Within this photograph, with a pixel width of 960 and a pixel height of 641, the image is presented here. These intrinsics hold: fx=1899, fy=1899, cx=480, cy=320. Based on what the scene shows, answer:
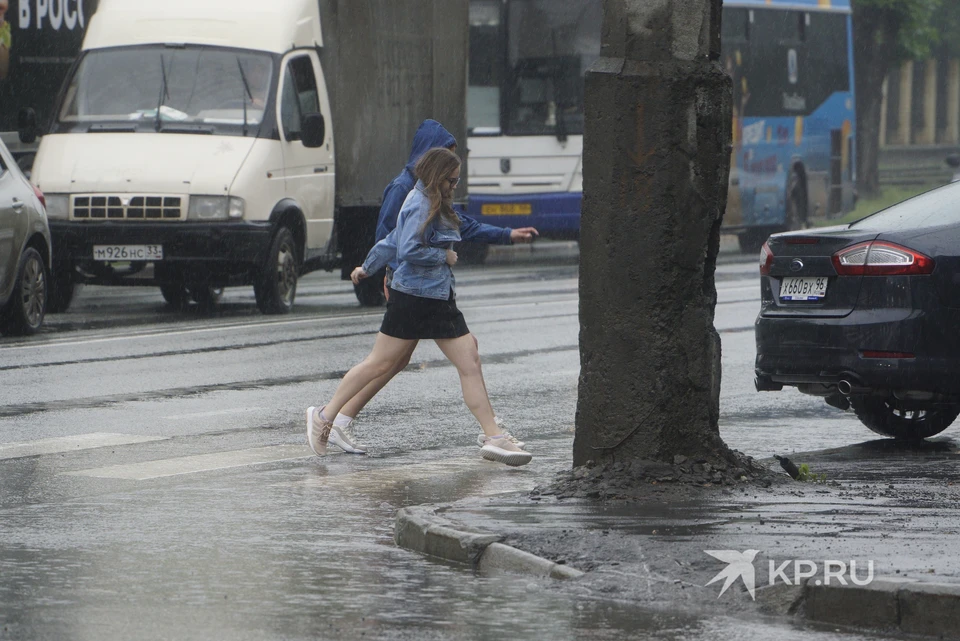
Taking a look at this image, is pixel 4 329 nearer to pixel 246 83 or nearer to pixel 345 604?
pixel 246 83

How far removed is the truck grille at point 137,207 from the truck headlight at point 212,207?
4.0 inches

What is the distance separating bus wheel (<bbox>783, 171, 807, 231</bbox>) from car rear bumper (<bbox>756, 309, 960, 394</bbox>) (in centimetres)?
2296

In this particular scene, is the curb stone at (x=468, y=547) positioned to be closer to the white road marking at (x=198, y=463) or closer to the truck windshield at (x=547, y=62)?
the white road marking at (x=198, y=463)

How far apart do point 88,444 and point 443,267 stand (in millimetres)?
2121

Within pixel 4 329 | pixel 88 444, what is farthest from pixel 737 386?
pixel 4 329

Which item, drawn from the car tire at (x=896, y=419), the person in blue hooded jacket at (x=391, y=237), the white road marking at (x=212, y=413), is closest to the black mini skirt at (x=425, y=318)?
the person in blue hooded jacket at (x=391, y=237)

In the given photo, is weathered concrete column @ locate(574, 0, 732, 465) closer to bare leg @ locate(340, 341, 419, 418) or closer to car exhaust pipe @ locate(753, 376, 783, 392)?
car exhaust pipe @ locate(753, 376, 783, 392)

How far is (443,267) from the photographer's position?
9.85 metres

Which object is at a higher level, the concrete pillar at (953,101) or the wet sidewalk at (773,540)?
the wet sidewalk at (773,540)

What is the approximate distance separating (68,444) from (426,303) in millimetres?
2054

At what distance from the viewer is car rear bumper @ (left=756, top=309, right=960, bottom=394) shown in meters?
9.50

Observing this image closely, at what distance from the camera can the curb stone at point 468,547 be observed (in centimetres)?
666

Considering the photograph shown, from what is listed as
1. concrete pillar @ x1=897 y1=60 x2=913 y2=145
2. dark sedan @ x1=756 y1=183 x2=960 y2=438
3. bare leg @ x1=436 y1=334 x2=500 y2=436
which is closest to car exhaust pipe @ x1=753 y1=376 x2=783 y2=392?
dark sedan @ x1=756 y1=183 x2=960 y2=438

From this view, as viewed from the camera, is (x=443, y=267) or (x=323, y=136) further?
(x=323, y=136)
